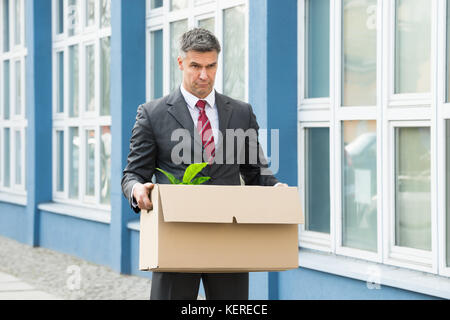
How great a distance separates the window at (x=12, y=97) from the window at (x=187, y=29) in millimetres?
3956

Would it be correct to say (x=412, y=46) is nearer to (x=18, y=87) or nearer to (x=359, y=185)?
(x=359, y=185)

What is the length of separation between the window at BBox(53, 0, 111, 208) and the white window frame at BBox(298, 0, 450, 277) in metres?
3.73

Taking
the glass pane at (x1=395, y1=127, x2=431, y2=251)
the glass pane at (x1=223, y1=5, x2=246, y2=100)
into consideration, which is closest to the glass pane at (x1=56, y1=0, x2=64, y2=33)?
the glass pane at (x1=223, y1=5, x2=246, y2=100)

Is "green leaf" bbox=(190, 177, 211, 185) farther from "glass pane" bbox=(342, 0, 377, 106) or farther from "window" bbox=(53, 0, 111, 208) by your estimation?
"window" bbox=(53, 0, 111, 208)

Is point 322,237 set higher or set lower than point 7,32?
lower

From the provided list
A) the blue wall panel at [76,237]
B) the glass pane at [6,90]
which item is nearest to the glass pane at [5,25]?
the glass pane at [6,90]

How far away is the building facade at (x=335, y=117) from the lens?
4.94 m

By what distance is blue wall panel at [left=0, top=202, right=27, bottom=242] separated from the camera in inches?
438

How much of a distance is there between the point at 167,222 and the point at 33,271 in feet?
20.1

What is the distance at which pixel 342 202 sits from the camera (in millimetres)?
5695

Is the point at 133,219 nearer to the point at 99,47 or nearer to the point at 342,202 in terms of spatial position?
the point at 99,47

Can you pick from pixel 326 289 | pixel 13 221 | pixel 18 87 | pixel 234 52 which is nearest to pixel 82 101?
pixel 18 87

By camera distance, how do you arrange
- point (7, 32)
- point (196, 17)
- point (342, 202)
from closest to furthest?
point (342, 202) < point (196, 17) < point (7, 32)
